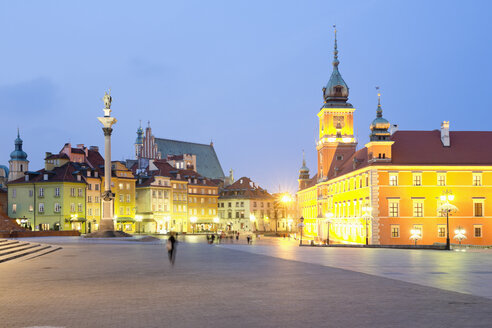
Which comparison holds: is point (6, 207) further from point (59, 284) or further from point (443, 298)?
point (443, 298)

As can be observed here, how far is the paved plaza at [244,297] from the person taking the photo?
11609 millimetres

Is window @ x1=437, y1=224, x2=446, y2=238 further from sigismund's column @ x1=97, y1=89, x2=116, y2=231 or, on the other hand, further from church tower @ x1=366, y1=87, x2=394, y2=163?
sigismund's column @ x1=97, y1=89, x2=116, y2=231

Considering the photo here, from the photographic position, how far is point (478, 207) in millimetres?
65000

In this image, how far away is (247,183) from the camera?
147125mm

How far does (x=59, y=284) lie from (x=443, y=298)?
12098 mm

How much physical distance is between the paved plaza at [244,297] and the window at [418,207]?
42.9 meters

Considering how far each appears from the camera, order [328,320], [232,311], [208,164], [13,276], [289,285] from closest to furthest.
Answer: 1. [328,320]
2. [232,311]
3. [289,285]
4. [13,276]
5. [208,164]

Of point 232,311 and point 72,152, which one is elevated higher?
point 72,152

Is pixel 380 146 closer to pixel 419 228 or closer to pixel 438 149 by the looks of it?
pixel 438 149

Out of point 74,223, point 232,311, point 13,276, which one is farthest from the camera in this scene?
point 74,223

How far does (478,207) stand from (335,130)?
3453cm

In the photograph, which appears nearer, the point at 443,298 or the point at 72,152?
the point at 443,298

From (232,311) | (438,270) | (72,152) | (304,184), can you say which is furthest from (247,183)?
(232,311)

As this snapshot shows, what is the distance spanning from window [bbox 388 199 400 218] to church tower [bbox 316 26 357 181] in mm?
27900
